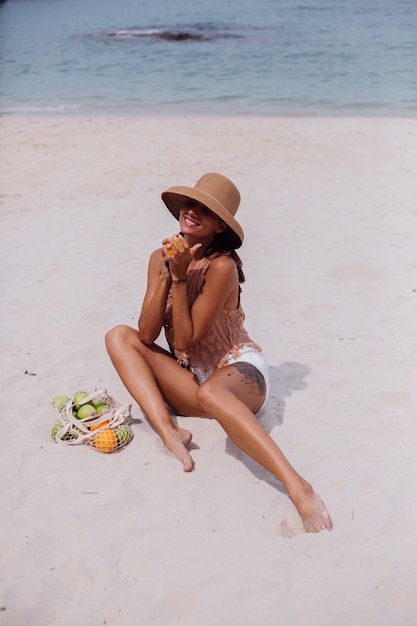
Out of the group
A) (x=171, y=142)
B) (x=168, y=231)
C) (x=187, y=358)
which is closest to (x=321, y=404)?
(x=187, y=358)

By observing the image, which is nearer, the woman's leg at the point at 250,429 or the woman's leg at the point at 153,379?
the woman's leg at the point at 250,429

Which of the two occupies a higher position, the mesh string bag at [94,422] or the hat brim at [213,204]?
the hat brim at [213,204]

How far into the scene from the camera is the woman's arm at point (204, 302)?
3.14m

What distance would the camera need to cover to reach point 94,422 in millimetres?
3326

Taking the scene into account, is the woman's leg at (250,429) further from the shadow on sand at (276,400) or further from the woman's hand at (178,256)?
the woman's hand at (178,256)

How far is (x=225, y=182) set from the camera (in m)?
3.21

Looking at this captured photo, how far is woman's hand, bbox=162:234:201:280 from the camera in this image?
3.04 meters

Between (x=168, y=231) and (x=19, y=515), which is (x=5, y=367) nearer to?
(x=19, y=515)

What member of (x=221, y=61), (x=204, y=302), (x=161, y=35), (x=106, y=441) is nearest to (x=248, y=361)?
(x=204, y=302)

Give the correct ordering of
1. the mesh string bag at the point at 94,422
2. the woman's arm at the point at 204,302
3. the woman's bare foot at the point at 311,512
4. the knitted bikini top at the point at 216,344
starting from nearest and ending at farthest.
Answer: the woman's bare foot at the point at 311,512
the woman's arm at the point at 204,302
the mesh string bag at the point at 94,422
the knitted bikini top at the point at 216,344

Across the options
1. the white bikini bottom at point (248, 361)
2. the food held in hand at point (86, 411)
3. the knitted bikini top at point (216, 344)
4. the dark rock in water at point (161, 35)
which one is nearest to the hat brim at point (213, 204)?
the knitted bikini top at point (216, 344)

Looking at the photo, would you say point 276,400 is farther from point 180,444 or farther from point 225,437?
point 180,444

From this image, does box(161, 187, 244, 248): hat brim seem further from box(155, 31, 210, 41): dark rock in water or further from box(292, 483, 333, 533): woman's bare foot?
box(155, 31, 210, 41): dark rock in water

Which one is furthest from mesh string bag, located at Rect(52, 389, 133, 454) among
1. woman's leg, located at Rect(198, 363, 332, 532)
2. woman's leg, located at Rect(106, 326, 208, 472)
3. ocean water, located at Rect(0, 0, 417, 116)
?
ocean water, located at Rect(0, 0, 417, 116)
